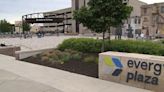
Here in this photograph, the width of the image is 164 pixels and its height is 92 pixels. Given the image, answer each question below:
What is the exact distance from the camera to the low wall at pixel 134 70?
7143 millimetres

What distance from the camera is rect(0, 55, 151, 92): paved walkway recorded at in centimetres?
732

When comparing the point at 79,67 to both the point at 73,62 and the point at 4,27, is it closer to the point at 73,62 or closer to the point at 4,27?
the point at 73,62

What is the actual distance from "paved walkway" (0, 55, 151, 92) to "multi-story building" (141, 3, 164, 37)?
53693 millimetres

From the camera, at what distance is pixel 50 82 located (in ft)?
27.0

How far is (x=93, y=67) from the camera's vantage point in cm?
987

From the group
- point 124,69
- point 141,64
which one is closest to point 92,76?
point 124,69

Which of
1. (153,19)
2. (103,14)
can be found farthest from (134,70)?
(153,19)

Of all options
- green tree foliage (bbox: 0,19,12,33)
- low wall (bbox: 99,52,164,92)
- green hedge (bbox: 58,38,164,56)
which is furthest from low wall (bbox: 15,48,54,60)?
green tree foliage (bbox: 0,19,12,33)

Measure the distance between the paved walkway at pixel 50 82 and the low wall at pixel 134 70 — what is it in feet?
1.12

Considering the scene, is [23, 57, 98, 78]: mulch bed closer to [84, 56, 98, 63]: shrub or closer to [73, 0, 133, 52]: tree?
[84, 56, 98, 63]: shrub

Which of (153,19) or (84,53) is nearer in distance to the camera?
(84,53)

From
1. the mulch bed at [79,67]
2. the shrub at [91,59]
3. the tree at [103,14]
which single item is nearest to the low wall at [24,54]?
the mulch bed at [79,67]

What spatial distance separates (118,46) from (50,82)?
13.8 feet

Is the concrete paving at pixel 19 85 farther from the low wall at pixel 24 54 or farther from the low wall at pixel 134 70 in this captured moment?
the low wall at pixel 24 54
